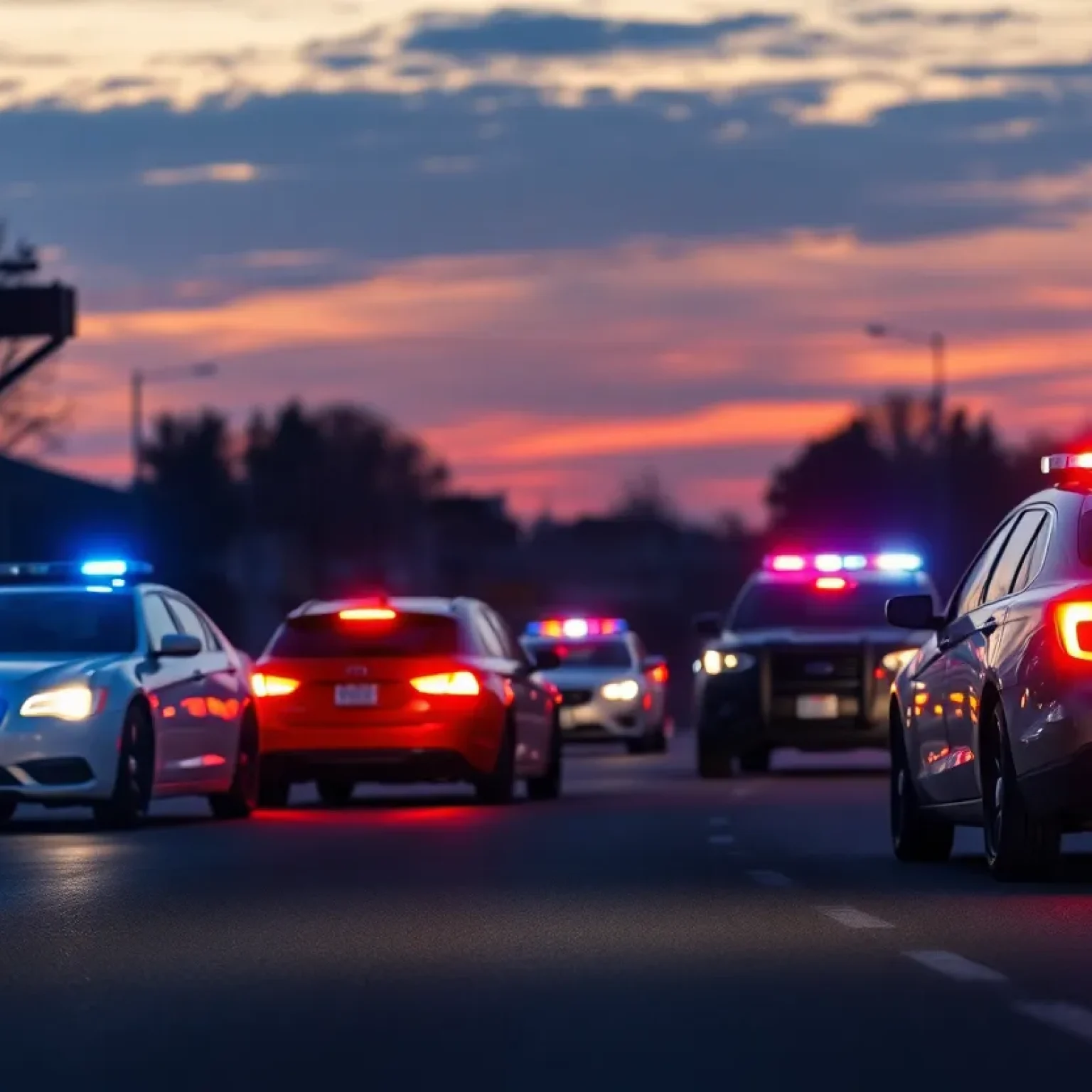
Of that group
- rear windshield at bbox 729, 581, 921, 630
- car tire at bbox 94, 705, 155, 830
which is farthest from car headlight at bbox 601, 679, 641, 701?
car tire at bbox 94, 705, 155, 830

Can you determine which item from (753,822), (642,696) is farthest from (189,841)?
(642,696)

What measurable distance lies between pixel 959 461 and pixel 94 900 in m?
148

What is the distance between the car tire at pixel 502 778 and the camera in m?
A: 24.7

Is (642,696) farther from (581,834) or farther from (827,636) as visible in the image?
(581,834)

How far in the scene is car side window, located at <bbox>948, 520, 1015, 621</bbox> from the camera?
52.9ft

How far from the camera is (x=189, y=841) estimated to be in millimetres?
19641

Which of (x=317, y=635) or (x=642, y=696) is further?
(x=642, y=696)

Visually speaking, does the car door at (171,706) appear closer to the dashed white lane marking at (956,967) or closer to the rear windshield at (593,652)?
the dashed white lane marking at (956,967)

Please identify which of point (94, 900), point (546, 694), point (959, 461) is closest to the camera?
point (94, 900)

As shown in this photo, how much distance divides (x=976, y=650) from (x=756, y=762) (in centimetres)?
2013

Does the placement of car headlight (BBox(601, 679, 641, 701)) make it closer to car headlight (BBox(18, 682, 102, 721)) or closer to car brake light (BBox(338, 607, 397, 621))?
car brake light (BBox(338, 607, 397, 621))

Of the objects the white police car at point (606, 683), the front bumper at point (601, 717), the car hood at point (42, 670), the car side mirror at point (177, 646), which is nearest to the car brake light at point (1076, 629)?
the car hood at point (42, 670)

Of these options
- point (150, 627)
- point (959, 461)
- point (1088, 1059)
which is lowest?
point (1088, 1059)

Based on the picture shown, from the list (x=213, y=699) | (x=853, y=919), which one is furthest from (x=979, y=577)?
(x=213, y=699)
